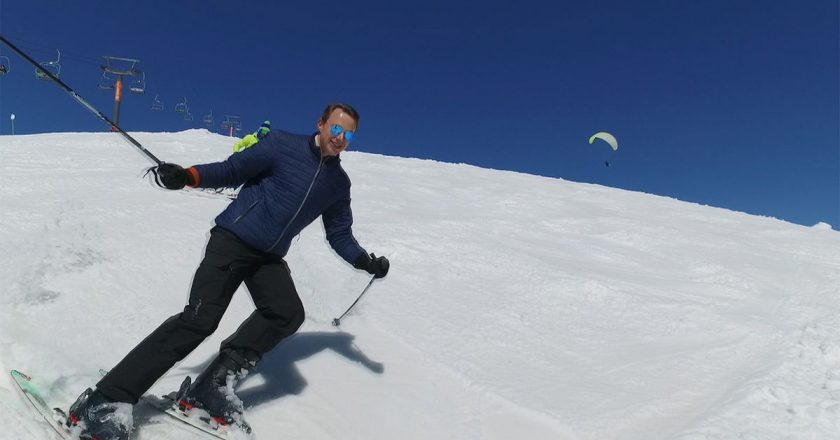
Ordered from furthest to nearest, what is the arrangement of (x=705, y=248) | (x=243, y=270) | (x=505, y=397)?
(x=705, y=248) < (x=505, y=397) < (x=243, y=270)

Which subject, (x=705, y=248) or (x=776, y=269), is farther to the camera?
(x=705, y=248)

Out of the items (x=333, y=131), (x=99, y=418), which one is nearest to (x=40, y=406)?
(x=99, y=418)

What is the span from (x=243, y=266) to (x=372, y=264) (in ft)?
3.02

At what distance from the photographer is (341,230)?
3.49 m

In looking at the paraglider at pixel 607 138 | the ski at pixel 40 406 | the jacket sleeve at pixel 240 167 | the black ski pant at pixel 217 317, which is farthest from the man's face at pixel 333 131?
the paraglider at pixel 607 138

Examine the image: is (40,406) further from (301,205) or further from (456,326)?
(456,326)

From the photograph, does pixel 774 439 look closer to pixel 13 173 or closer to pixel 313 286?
pixel 313 286

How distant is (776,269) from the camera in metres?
6.25

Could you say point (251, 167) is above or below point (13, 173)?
above

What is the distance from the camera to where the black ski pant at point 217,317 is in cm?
255

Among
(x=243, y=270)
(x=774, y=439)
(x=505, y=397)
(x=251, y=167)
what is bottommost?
(x=505, y=397)

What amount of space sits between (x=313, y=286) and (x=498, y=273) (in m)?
1.90

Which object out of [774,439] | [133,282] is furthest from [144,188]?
[774,439]

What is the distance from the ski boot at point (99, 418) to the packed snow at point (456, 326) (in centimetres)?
16
